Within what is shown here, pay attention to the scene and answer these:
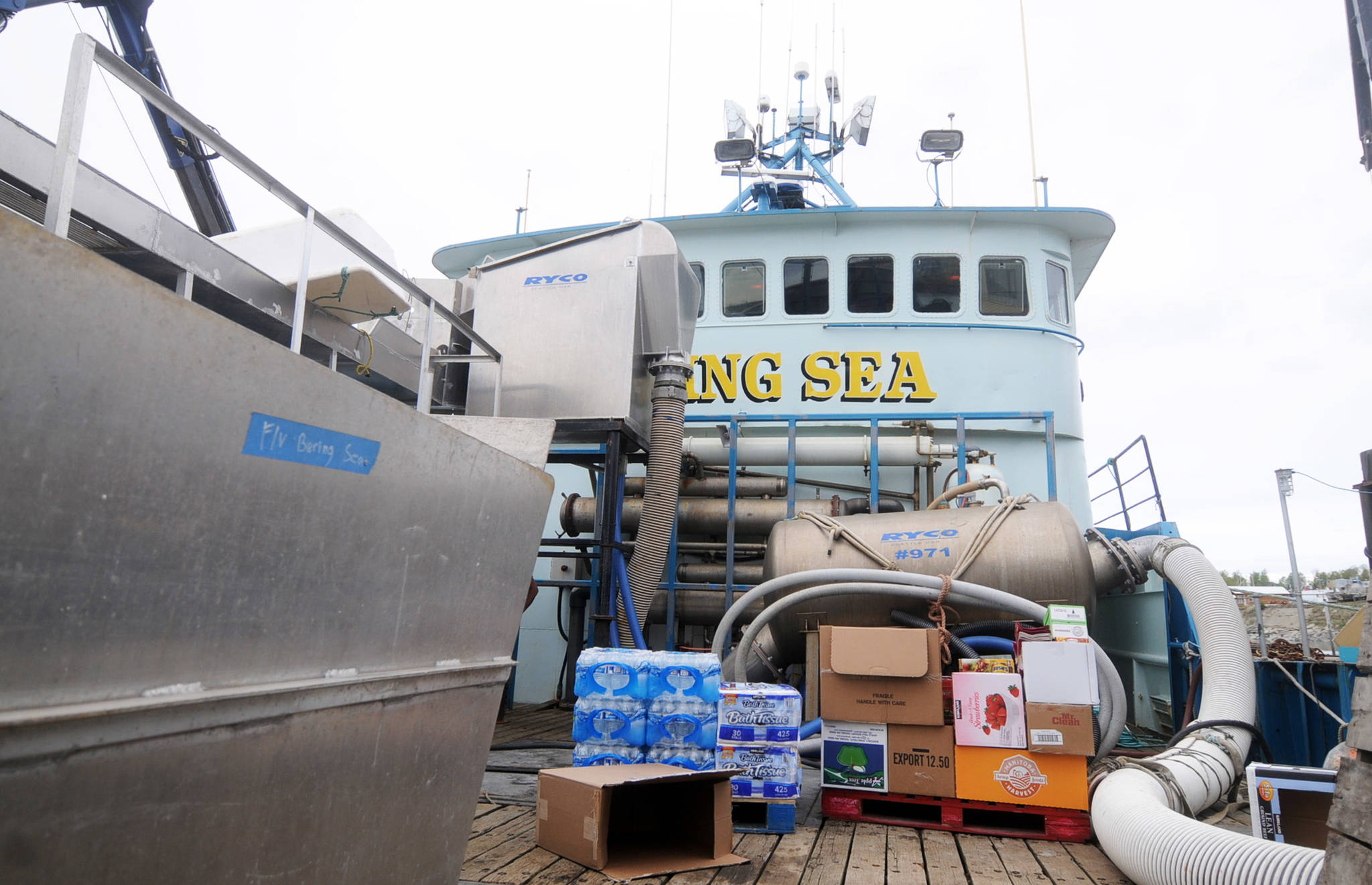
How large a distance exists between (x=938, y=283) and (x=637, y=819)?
692 centimetres

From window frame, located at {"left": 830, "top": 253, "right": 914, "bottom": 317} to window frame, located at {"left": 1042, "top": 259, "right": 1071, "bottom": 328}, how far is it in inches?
63.3

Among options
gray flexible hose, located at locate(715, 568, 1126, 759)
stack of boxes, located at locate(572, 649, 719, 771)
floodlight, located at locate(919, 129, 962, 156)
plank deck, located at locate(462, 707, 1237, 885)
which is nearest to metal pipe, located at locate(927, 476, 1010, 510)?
gray flexible hose, located at locate(715, 568, 1126, 759)

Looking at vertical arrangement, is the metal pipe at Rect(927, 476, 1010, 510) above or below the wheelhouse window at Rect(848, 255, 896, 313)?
below

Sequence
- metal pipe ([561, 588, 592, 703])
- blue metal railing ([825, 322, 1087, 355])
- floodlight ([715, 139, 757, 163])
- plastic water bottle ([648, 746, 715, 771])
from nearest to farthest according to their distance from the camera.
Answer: plastic water bottle ([648, 746, 715, 771]) → metal pipe ([561, 588, 592, 703]) → blue metal railing ([825, 322, 1087, 355]) → floodlight ([715, 139, 757, 163])

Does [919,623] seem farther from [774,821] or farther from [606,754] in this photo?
[606,754]

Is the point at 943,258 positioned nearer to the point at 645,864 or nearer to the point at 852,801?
the point at 852,801

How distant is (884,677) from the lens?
5086mm

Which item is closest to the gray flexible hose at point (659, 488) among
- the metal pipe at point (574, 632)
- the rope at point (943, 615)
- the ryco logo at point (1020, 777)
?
the metal pipe at point (574, 632)

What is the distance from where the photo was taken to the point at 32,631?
64.6 inches

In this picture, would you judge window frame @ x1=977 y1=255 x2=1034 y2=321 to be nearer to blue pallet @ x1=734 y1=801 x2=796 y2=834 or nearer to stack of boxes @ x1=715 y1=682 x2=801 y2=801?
stack of boxes @ x1=715 y1=682 x2=801 y2=801

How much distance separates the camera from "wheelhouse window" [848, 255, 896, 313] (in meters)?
9.55

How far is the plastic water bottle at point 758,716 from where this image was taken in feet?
15.9

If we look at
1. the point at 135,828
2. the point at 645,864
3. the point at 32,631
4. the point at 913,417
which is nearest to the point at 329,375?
the point at 32,631

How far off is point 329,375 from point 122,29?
939 centimetres
